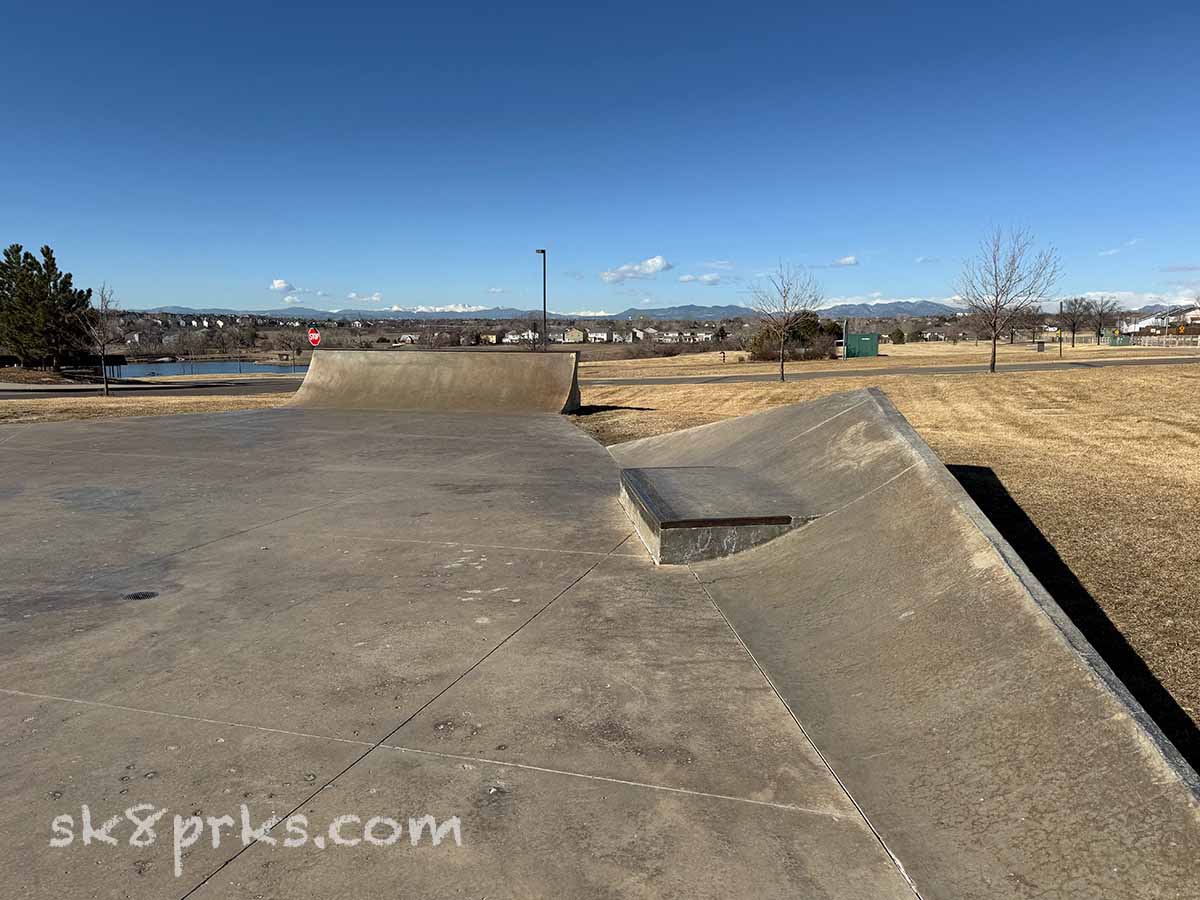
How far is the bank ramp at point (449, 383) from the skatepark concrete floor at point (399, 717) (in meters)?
10.5

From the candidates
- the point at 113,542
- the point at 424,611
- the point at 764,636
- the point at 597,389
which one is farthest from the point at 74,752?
the point at 597,389

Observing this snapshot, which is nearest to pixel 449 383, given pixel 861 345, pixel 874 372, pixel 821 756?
pixel 821 756

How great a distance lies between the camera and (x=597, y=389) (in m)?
25.3

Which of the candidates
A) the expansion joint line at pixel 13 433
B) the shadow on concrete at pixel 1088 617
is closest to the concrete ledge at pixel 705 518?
the shadow on concrete at pixel 1088 617

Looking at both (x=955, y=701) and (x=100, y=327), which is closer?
(x=955, y=701)

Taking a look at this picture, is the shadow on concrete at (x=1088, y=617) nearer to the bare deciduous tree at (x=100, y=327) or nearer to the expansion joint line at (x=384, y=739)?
the expansion joint line at (x=384, y=739)

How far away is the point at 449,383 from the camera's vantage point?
1759 cm

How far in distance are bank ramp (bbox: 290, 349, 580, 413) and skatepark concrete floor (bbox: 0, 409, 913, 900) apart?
10469 millimetres

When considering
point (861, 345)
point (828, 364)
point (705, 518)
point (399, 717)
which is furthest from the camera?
point (861, 345)

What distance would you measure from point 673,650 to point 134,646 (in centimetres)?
281

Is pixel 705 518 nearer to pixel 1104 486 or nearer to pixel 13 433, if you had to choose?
pixel 1104 486

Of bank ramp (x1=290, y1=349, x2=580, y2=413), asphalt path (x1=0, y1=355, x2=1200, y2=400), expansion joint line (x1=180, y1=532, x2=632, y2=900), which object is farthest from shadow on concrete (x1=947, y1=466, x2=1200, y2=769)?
asphalt path (x1=0, y1=355, x2=1200, y2=400)

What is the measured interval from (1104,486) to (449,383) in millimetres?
13932

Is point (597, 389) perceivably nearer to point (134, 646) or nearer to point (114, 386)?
A: point (134, 646)
